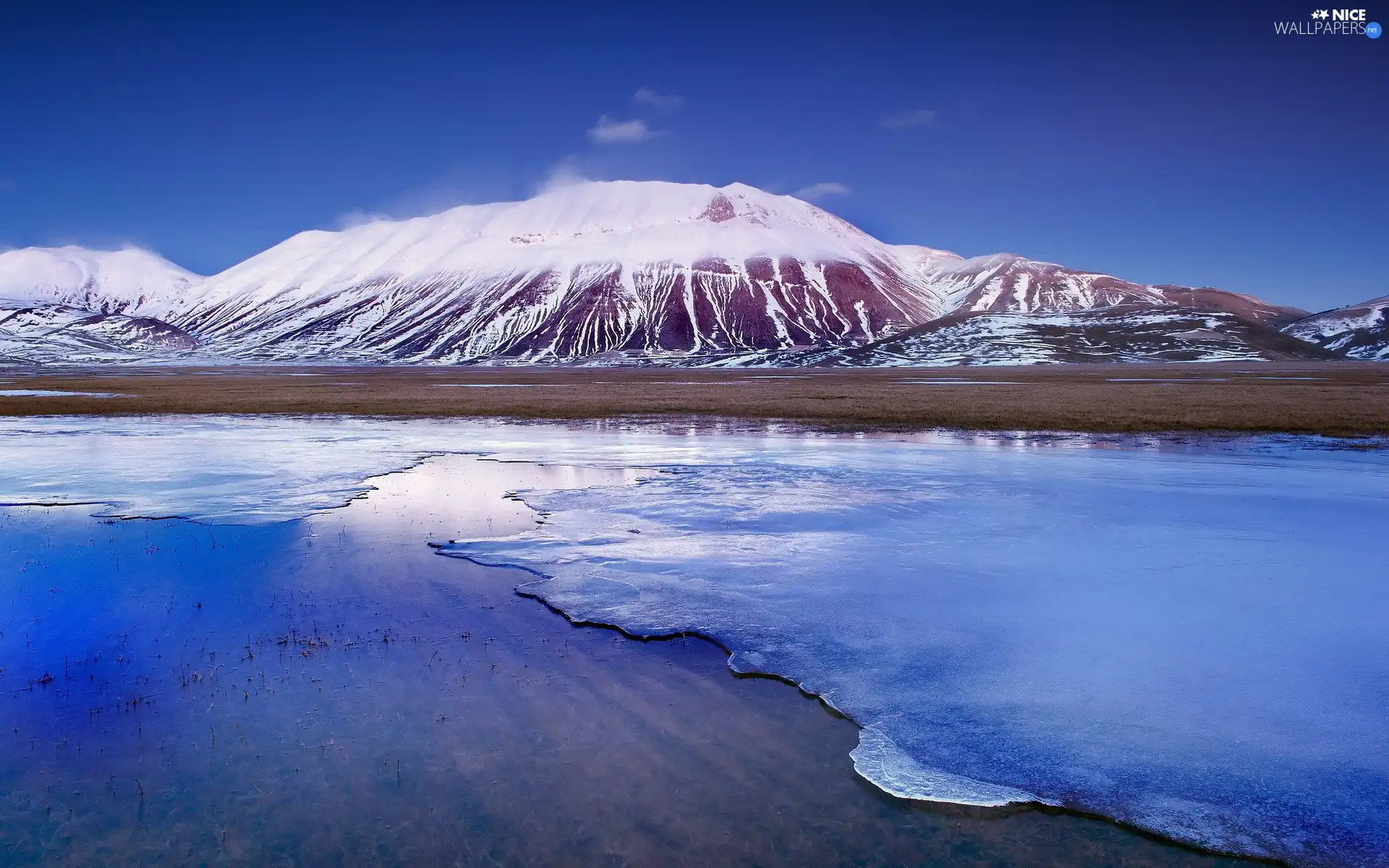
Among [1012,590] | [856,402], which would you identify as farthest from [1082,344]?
[1012,590]

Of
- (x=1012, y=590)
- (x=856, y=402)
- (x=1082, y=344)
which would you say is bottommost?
(x=1012, y=590)

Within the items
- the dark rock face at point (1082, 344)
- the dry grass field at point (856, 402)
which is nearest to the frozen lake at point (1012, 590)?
the dry grass field at point (856, 402)

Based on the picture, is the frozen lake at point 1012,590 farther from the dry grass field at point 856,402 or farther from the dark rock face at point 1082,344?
the dark rock face at point 1082,344

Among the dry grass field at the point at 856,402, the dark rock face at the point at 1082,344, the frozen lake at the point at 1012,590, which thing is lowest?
the frozen lake at the point at 1012,590

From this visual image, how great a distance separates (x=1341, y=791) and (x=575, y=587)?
28.8ft

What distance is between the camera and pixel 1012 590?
11781mm

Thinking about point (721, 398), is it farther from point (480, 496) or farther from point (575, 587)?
point (575, 587)

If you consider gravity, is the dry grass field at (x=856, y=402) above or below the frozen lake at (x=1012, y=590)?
above

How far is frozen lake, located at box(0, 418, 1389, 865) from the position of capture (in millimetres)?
6973

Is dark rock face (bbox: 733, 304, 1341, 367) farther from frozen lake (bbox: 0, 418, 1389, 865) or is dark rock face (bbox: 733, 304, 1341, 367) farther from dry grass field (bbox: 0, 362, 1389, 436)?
frozen lake (bbox: 0, 418, 1389, 865)

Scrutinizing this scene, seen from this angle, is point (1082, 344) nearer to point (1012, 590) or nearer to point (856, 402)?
point (856, 402)

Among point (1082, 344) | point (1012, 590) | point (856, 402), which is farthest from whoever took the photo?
point (1082, 344)

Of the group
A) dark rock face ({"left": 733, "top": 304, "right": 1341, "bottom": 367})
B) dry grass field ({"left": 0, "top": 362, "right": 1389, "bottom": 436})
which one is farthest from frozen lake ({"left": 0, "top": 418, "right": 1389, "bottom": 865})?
dark rock face ({"left": 733, "top": 304, "right": 1341, "bottom": 367})

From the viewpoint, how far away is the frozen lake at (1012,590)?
22.9ft
